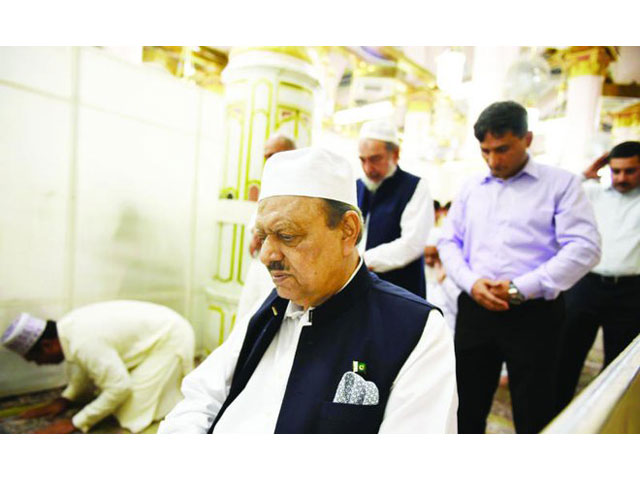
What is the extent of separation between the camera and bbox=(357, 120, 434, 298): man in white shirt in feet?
6.02

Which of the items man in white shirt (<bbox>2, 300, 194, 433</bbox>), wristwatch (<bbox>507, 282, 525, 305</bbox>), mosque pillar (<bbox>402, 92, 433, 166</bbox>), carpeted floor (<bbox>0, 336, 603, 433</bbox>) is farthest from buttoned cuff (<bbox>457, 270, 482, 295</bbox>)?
mosque pillar (<bbox>402, 92, 433, 166</bbox>)

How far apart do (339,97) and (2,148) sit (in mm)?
7420

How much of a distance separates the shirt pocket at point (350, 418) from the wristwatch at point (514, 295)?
840 mm

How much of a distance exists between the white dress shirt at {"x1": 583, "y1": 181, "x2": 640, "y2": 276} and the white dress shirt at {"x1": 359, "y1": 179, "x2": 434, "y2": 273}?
700 millimetres

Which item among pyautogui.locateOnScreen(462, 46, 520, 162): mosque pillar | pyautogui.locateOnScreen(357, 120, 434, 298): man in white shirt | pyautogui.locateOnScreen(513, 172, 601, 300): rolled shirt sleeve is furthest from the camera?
pyautogui.locateOnScreen(462, 46, 520, 162): mosque pillar

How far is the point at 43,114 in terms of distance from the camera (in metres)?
2.15

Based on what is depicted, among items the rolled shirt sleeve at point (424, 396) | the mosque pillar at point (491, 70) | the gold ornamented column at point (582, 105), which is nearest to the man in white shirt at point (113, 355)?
the rolled shirt sleeve at point (424, 396)

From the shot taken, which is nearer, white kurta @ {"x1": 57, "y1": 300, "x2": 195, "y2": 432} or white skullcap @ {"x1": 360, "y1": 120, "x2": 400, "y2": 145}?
white skullcap @ {"x1": 360, "y1": 120, "x2": 400, "y2": 145}

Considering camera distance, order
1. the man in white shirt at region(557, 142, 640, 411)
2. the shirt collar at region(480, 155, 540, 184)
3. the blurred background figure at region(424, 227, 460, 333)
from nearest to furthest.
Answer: the shirt collar at region(480, 155, 540, 184) → the man in white shirt at region(557, 142, 640, 411) → the blurred background figure at region(424, 227, 460, 333)

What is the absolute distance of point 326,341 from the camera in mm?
962

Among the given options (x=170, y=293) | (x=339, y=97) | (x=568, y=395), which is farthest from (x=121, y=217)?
(x=339, y=97)

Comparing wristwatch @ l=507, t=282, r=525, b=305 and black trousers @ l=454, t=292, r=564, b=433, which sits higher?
wristwatch @ l=507, t=282, r=525, b=305

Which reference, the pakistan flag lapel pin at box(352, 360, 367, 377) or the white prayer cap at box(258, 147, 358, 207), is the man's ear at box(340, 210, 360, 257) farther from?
the pakistan flag lapel pin at box(352, 360, 367, 377)
